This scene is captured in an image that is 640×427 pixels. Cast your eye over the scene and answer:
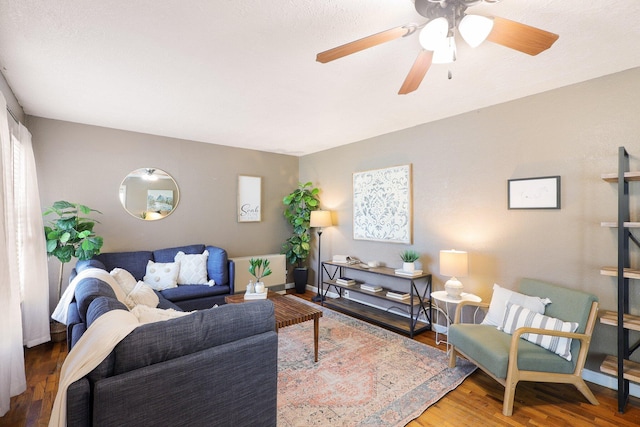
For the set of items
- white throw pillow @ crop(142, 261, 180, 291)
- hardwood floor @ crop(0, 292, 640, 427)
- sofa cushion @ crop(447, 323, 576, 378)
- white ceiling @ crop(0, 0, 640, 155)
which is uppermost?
white ceiling @ crop(0, 0, 640, 155)

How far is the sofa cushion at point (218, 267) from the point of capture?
154 inches

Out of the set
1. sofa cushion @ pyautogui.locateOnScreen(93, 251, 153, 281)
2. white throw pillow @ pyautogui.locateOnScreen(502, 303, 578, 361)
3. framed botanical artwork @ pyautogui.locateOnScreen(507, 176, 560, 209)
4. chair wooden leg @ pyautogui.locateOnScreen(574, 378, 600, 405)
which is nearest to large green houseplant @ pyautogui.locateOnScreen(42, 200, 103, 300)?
sofa cushion @ pyautogui.locateOnScreen(93, 251, 153, 281)

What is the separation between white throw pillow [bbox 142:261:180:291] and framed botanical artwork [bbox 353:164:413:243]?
2.60 metres

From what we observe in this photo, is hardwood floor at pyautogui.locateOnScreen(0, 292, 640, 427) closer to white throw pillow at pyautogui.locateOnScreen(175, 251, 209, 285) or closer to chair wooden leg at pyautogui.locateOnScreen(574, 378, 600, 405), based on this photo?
chair wooden leg at pyautogui.locateOnScreen(574, 378, 600, 405)

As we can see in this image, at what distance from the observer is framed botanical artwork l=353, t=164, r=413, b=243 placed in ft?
12.8

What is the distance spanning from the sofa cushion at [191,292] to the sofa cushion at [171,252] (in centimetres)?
52

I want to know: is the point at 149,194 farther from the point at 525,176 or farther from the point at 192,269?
the point at 525,176

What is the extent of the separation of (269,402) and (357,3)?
221cm

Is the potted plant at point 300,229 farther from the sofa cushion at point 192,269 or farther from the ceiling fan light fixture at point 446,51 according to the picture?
the ceiling fan light fixture at point 446,51

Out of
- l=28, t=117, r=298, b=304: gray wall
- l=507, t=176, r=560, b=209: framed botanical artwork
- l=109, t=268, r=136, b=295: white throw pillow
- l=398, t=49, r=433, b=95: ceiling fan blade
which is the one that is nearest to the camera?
l=398, t=49, r=433, b=95: ceiling fan blade

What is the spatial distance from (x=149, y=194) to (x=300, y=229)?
94.9 inches

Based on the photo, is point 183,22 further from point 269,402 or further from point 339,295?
point 339,295

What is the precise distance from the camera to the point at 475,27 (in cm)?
141

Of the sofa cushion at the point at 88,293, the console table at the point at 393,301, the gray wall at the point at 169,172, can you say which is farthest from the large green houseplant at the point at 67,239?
the console table at the point at 393,301
